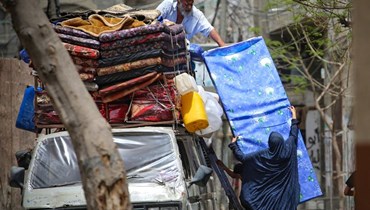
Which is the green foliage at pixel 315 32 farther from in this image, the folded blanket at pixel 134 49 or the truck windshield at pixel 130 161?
the truck windshield at pixel 130 161

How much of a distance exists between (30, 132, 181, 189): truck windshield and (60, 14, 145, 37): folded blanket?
1.24 meters

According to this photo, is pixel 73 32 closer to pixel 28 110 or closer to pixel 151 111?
pixel 151 111

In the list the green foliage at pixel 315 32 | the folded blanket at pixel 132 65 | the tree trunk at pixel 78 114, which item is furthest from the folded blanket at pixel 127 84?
the green foliage at pixel 315 32

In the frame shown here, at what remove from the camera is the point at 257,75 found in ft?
34.6

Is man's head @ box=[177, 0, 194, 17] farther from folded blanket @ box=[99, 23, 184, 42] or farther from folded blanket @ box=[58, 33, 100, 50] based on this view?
folded blanket @ box=[58, 33, 100, 50]

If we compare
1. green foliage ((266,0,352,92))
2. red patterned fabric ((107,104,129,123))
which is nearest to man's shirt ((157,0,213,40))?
green foliage ((266,0,352,92))

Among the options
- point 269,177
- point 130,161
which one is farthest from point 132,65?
point 269,177

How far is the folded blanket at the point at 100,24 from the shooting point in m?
9.23

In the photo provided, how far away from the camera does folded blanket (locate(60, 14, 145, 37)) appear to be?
9.23 metres

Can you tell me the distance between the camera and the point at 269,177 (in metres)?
9.84

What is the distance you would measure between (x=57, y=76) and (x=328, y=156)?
→ 17.6m

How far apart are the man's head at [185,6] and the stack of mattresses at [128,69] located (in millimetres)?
1813

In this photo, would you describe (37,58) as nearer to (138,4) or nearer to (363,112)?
(363,112)

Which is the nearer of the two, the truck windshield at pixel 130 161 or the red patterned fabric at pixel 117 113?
the truck windshield at pixel 130 161
